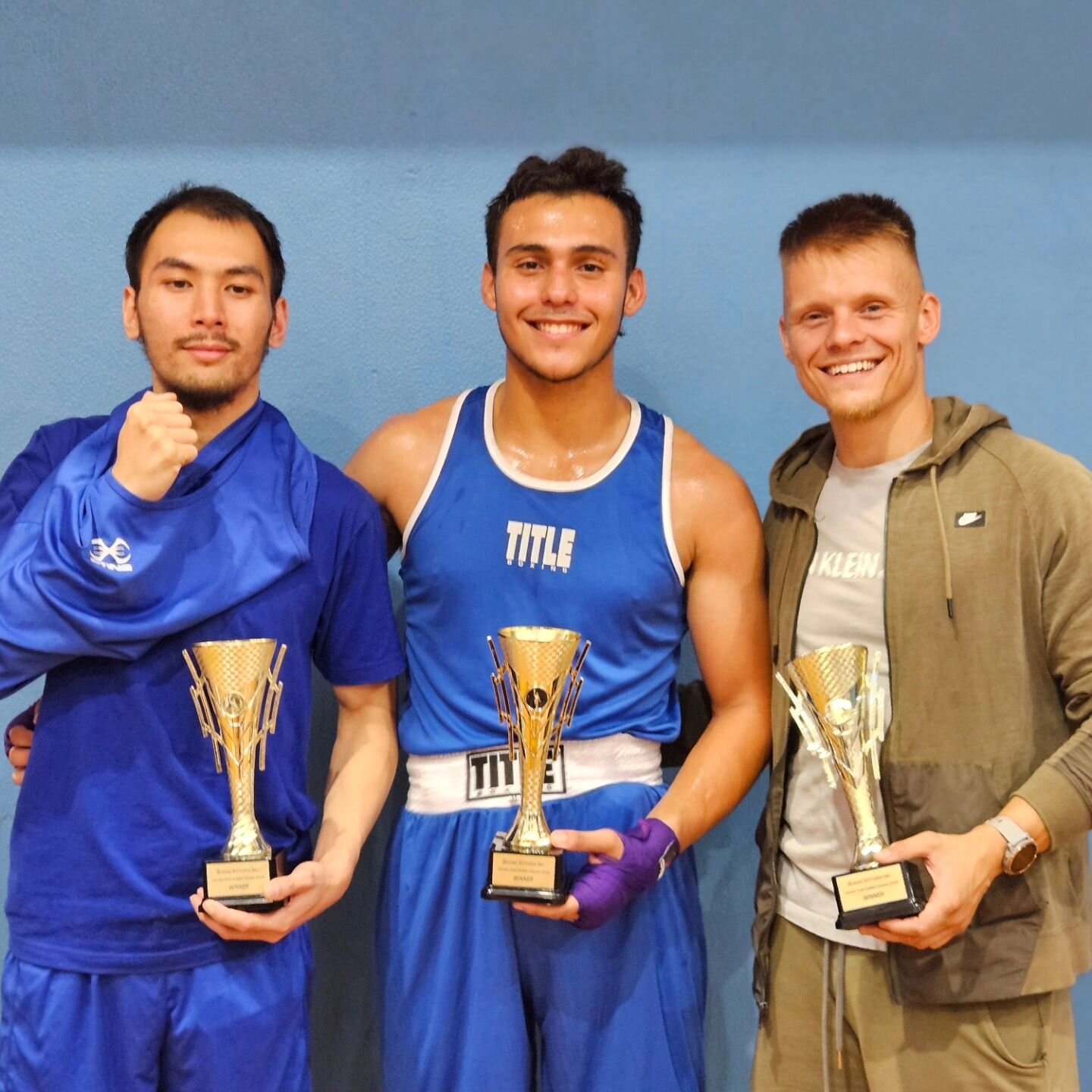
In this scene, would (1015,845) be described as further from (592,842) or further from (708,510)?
(708,510)

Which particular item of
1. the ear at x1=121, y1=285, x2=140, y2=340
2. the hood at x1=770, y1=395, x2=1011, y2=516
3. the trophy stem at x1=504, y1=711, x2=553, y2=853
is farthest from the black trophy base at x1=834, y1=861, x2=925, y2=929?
the ear at x1=121, y1=285, x2=140, y2=340

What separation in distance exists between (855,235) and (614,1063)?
126cm

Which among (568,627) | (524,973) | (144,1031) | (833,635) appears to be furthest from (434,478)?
(144,1031)

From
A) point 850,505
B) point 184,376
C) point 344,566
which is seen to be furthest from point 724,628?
point 184,376

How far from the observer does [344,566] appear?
1774mm

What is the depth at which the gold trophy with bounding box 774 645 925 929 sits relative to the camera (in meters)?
1.54

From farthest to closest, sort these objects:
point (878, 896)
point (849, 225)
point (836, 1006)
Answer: point (849, 225), point (836, 1006), point (878, 896)

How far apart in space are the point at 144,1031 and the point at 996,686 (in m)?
1.20

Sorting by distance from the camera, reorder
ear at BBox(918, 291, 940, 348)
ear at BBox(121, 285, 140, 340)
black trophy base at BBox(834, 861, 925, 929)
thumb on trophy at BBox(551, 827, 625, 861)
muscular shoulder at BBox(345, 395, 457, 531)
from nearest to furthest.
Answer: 1. black trophy base at BBox(834, 861, 925, 929)
2. thumb on trophy at BBox(551, 827, 625, 861)
3. ear at BBox(121, 285, 140, 340)
4. ear at BBox(918, 291, 940, 348)
5. muscular shoulder at BBox(345, 395, 457, 531)

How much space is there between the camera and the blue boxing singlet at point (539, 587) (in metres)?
1.88

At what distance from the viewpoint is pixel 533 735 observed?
5.50 ft

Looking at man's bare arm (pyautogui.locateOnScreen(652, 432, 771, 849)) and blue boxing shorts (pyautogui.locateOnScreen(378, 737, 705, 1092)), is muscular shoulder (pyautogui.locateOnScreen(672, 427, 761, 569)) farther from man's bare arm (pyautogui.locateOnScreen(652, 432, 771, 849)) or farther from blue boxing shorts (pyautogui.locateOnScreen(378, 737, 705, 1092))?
blue boxing shorts (pyautogui.locateOnScreen(378, 737, 705, 1092))

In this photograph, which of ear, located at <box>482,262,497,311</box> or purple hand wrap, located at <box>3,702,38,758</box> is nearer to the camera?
purple hand wrap, located at <box>3,702,38,758</box>

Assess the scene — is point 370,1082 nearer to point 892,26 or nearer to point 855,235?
point 855,235
